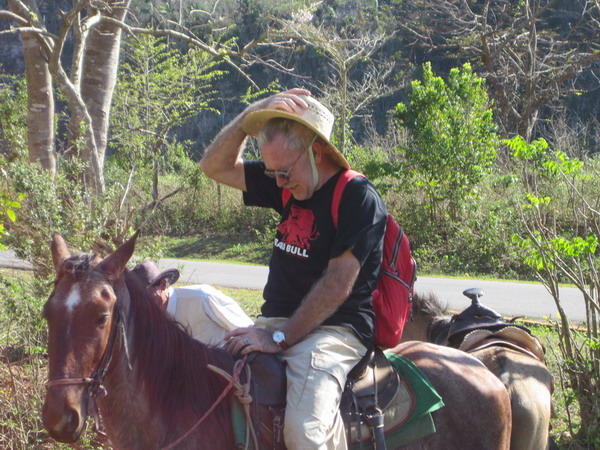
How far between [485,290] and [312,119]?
10.4m

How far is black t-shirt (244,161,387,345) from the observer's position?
3.07 meters

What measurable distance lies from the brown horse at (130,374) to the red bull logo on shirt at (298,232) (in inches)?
23.8

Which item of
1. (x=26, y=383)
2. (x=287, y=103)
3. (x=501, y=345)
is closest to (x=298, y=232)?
(x=287, y=103)

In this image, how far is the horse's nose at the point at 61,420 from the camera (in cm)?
249

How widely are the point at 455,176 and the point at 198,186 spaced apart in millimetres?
9424

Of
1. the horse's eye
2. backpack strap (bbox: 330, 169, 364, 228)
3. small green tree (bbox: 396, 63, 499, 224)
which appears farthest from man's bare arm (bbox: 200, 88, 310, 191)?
small green tree (bbox: 396, 63, 499, 224)

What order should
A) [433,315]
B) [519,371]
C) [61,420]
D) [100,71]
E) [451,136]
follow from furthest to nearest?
[451,136]
[100,71]
[433,315]
[519,371]
[61,420]

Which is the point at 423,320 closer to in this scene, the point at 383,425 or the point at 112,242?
the point at 383,425

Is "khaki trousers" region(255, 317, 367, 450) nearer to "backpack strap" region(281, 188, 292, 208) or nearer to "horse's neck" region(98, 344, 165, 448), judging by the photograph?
"horse's neck" region(98, 344, 165, 448)

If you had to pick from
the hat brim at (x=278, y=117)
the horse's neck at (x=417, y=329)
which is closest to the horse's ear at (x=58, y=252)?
the hat brim at (x=278, y=117)

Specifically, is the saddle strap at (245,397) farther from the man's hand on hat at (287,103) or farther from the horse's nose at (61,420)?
the man's hand on hat at (287,103)

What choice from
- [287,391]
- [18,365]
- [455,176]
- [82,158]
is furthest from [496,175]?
[287,391]

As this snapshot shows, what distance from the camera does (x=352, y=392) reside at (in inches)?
127

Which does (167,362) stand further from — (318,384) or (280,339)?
(318,384)
